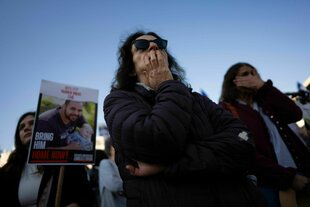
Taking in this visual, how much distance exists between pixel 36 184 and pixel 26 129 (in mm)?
912

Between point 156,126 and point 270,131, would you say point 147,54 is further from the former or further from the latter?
point 270,131

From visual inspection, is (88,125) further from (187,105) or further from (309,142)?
(309,142)

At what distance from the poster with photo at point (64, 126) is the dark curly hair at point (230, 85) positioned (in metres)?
1.83

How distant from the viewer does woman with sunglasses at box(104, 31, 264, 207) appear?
110cm

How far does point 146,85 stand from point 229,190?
0.85 metres

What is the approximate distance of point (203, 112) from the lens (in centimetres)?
151

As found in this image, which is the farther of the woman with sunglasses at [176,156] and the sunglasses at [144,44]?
the sunglasses at [144,44]

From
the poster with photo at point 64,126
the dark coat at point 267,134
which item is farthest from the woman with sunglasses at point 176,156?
the poster with photo at point 64,126

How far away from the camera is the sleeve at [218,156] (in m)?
1.11

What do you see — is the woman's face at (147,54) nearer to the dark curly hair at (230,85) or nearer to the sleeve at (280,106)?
the dark curly hair at (230,85)

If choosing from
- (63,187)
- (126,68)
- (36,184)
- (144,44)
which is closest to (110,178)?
(63,187)

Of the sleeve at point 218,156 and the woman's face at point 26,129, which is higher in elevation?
the woman's face at point 26,129

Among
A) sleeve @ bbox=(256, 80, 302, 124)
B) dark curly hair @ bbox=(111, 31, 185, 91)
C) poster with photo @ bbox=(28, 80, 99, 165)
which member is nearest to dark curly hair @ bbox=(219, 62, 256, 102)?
sleeve @ bbox=(256, 80, 302, 124)

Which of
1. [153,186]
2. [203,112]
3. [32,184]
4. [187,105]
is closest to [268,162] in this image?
[203,112]
